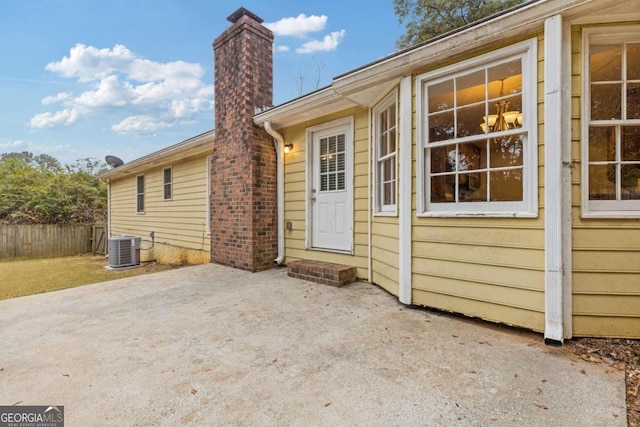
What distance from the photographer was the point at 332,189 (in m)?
4.46

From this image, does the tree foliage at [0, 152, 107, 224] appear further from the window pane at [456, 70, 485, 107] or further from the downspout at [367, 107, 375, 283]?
the window pane at [456, 70, 485, 107]

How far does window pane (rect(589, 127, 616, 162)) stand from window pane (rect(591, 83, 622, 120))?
0.10m

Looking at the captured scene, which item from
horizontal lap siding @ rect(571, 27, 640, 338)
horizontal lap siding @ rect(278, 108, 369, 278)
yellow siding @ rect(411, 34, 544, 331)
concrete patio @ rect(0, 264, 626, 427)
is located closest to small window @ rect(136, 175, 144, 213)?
horizontal lap siding @ rect(278, 108, 369, 278)

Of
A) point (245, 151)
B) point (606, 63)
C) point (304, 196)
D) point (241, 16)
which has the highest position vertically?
point (241, 16)

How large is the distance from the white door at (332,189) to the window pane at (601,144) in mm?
2575

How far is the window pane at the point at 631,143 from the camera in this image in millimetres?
2158

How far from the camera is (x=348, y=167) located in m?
4.20

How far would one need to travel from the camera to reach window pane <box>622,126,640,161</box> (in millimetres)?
2158

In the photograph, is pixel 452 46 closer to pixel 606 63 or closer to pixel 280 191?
pixel 606 63

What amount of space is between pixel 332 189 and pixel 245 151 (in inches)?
65.7

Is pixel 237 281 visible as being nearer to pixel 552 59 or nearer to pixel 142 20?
pixel 552 59

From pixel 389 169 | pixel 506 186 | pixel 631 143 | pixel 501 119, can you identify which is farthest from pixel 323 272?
pixel 631 143

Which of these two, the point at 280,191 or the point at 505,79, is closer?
the point at 505,79

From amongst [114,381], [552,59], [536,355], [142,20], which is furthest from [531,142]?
[142,20]
